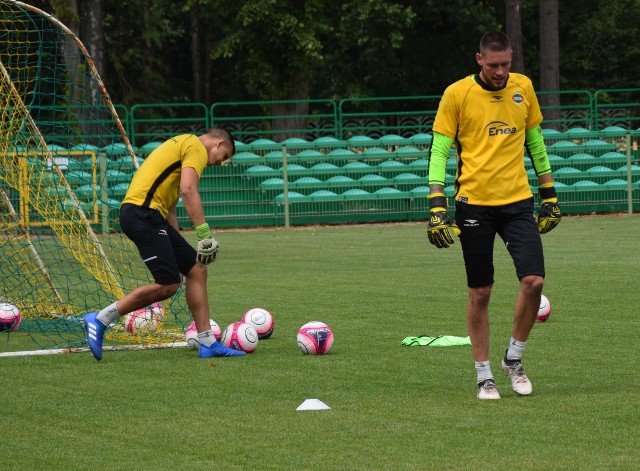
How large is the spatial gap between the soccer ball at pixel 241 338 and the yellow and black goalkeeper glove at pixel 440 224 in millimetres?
2748

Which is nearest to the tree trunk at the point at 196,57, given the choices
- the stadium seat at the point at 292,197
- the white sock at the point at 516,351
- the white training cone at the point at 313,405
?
the stadium seat at the point at 292,197

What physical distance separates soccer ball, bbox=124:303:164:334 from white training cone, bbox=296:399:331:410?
3853 mm

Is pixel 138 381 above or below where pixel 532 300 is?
below

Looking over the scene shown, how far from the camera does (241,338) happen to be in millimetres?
9875

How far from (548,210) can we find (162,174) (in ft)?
10.1

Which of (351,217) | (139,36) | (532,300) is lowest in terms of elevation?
(351,217)

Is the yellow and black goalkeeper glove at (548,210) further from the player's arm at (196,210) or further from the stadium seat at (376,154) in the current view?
the stadium seat at (376,154)

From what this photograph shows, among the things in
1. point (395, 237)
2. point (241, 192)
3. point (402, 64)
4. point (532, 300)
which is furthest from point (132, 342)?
point (402, 64)

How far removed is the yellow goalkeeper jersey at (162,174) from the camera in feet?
30.7

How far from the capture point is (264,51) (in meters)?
37.3

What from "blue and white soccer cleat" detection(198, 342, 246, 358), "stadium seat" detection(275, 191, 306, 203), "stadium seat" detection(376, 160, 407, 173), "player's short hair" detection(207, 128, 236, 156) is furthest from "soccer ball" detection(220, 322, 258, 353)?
"stadium seat" detection(376, 160, 407, 173)

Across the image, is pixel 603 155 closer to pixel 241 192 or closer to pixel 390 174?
pixel 390 174

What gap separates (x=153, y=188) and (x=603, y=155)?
24.1m

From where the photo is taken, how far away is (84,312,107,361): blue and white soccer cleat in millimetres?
9547
